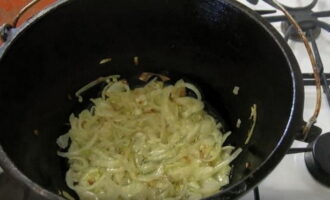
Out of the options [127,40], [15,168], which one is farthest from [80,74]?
[15,168]

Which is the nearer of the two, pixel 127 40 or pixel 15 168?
pixel 15 168

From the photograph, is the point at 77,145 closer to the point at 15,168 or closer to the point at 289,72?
the point at 15,168

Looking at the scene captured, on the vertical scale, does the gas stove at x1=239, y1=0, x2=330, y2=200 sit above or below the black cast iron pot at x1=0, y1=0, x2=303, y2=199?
below

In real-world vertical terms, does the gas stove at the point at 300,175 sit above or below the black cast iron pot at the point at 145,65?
below

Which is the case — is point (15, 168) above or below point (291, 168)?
above

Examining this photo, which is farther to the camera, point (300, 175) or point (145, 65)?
point (145, 65)

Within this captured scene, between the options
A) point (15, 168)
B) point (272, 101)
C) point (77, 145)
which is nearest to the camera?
point (15, 168)

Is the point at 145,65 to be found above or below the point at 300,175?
above

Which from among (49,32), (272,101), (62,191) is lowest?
(62,191)
